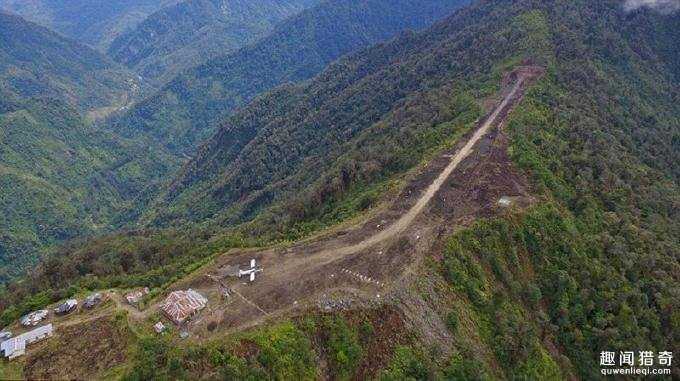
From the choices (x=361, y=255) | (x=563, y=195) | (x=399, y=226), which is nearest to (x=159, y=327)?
(x=361, y=255)

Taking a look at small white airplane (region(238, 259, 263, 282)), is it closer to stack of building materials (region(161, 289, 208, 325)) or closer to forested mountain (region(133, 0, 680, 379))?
stack of building materials (region(161, 289, 208, 325))

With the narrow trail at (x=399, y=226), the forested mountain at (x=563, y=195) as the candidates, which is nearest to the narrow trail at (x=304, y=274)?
the narrow trail at (x=399, y=226)

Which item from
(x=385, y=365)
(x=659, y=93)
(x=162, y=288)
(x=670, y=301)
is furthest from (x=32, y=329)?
(x=659, y=93)

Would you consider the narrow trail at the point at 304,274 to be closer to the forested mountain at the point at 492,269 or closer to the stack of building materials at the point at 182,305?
the forested mountain at the point at 492,269

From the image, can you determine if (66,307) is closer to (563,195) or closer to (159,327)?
(159,327)

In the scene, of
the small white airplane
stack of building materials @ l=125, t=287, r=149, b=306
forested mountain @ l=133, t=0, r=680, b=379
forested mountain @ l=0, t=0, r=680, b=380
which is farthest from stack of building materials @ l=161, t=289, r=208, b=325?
forested mountain @ l=133, t=0, r=680, b=379

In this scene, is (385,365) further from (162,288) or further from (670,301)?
(670,301)
